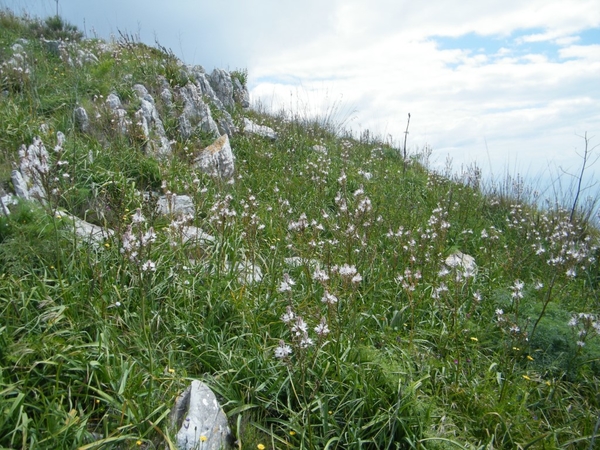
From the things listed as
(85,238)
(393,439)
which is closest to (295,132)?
(85,238)

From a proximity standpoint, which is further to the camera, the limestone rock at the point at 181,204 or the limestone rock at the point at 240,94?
the limestone rock at the point at 240,94

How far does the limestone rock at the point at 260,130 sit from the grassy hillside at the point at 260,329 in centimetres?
329

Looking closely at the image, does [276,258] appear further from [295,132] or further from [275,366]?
[295,132]

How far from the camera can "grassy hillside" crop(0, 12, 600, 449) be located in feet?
8.37

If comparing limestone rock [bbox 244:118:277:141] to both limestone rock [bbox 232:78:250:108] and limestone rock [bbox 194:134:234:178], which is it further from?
limestone rock [bbox 194:134:234:178]

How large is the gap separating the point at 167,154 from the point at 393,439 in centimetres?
522

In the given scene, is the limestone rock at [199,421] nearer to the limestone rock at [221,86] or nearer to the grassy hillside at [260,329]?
the grassy hillside at [260,329]

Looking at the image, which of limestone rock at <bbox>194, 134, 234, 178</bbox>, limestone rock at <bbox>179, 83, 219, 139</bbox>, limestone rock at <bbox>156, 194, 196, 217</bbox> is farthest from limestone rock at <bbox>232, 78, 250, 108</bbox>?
limestone rock at <bbox>156, 194, 196, 217</bbox>

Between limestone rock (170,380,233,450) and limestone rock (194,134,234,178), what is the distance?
417cm

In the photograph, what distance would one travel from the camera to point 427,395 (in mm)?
2889

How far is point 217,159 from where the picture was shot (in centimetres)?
662

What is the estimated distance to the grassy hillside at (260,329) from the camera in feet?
8.37

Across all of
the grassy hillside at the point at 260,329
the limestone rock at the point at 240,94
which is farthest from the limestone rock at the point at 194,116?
the limestone rock at the point at 240,94

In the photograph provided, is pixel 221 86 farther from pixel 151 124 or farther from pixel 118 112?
pixel 118 112
